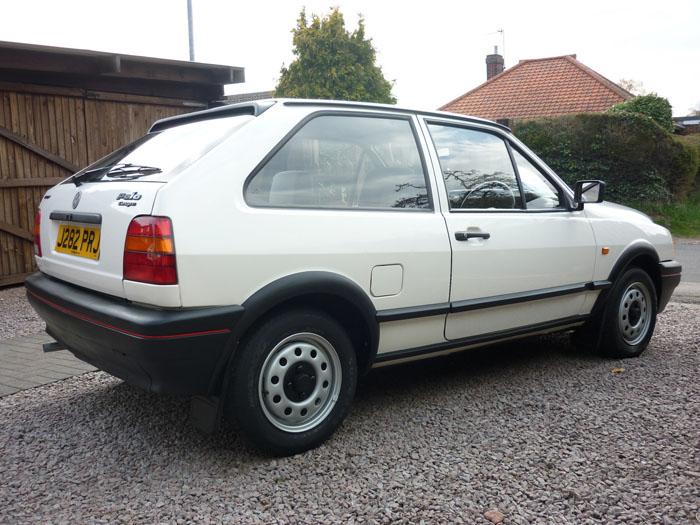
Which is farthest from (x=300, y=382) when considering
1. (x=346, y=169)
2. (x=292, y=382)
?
(x=346, y=169)

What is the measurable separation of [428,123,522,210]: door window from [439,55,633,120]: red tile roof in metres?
21.9

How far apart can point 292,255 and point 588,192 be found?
2.60m

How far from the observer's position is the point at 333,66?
28.3 m

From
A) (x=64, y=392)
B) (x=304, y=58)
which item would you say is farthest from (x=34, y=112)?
(x=304, y=58)

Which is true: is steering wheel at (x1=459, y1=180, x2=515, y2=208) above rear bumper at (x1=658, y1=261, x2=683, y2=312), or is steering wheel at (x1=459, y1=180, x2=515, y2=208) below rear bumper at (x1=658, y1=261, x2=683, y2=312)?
above

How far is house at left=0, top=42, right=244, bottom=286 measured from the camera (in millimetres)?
8039

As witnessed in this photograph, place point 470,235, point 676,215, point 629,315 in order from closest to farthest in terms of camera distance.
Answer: point 470,235 → point 629,315 → point 676,215

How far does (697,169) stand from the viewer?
58.9ft

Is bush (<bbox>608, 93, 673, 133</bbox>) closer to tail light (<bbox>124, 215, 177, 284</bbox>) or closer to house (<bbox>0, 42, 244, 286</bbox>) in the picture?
house (<bbox>0, 42, 244, 286</bbox>)

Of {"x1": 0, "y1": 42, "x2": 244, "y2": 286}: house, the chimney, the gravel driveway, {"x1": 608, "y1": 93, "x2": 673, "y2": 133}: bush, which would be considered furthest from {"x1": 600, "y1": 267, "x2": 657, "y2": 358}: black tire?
the chimney

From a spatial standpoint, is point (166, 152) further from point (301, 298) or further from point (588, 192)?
point (588, 192)

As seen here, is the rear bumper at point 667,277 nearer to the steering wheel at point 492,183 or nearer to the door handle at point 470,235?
the steering wheel at point 492,183

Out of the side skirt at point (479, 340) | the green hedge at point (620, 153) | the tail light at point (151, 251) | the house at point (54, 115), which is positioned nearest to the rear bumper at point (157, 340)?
the tail light at point (151, 251)

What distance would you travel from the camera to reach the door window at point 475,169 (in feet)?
12.3
